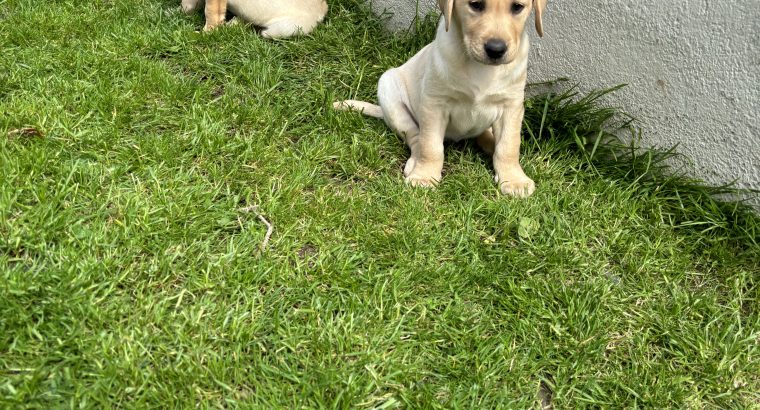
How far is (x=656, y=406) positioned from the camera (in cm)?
258

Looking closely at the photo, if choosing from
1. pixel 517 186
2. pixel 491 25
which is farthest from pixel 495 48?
pixel 517 186

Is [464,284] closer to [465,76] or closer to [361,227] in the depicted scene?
[361,227]

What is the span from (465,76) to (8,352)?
8.31ft

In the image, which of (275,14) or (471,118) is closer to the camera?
(471,118)

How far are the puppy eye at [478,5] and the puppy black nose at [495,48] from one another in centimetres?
21

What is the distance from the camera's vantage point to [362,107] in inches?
168

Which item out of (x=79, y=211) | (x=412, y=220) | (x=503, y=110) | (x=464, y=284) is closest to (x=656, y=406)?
(x=464, y=284)

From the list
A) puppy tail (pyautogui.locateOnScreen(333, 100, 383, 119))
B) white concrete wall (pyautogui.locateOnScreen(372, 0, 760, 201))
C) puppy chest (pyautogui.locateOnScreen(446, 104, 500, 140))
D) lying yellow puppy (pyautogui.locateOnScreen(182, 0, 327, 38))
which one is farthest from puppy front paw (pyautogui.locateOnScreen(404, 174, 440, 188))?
lying yellow puppy (pyautogui.locateOnScreen(182, 0, 327, 38))

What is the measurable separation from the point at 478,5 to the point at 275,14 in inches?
88.6

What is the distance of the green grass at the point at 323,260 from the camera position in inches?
97.0

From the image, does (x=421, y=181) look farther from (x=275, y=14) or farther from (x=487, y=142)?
A: (x=275, y=14)

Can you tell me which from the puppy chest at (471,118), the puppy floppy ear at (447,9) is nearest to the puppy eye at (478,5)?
the puppy floppy ear at (447,9)

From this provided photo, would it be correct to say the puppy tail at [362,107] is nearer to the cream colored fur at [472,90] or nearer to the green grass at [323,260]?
the green grass at [323,260]

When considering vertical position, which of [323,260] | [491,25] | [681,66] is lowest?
[323,260]
